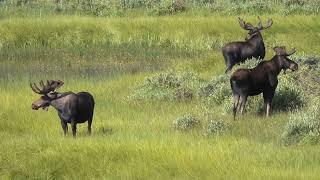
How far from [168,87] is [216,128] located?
560 centimetres

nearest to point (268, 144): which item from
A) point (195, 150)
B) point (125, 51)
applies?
point (195, 150)

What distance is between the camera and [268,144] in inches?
492

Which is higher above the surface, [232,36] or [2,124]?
[2,124]

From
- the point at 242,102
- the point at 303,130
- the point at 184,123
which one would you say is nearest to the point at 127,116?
the point at 184,123

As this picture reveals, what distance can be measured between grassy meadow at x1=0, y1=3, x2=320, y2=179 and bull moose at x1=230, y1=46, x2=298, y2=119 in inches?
19.2

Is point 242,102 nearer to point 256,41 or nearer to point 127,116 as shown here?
point 127,116

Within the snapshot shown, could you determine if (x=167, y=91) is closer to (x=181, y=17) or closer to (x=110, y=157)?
(x=110, y=157)

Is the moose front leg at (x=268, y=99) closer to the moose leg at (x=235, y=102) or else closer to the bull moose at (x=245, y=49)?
the moose leg at (x=235, y=102)

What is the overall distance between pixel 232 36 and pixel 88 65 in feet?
25.7

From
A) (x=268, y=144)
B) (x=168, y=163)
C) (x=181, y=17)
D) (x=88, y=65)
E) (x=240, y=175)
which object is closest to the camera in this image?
(x=240, y=175)

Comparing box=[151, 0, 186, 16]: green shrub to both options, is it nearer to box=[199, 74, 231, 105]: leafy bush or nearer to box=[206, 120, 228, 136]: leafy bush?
box=[199, 74, 231, 105]: leafy bush

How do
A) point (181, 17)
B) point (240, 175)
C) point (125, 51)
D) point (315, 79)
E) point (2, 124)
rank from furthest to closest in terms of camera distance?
point (181, 17) < point (125, 51) < point (315, 79) < point (2, 124) < point (240, 175)

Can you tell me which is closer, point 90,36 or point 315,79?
point 315,79

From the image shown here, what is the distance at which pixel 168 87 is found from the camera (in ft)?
62.9
